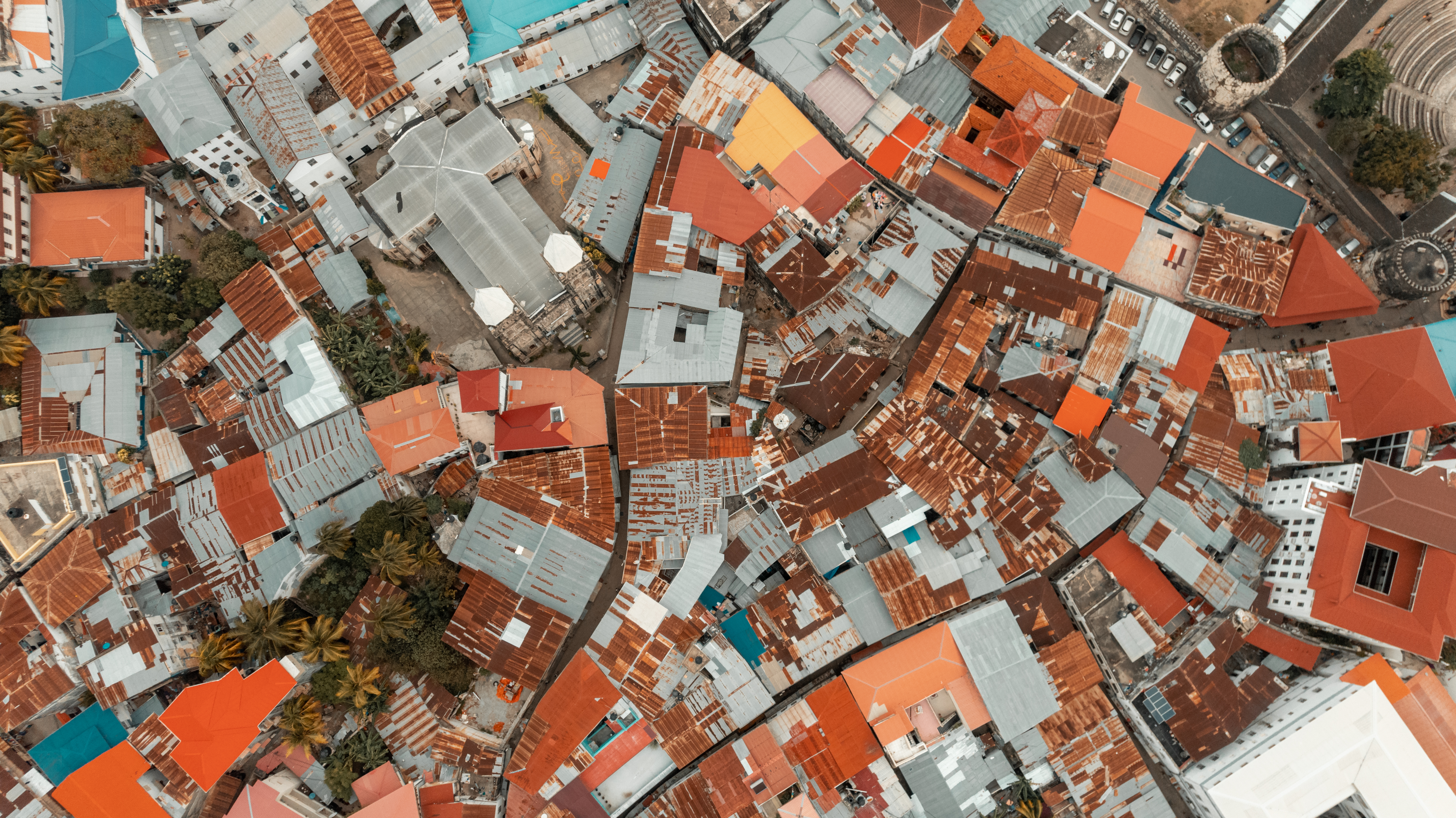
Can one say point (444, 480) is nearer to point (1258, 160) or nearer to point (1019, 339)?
point (1019, 339)

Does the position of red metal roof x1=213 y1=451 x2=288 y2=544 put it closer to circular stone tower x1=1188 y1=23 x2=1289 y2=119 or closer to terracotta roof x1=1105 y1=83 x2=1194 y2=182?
terracotta roof x1=1105 y1=83 x2=1194 y2=182

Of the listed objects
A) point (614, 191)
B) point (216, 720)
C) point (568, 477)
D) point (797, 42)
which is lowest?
point (568, 477)

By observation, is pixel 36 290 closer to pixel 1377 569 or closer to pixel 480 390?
pixel 480 390

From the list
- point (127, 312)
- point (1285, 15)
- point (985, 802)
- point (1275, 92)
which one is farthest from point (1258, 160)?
point (127, 312)

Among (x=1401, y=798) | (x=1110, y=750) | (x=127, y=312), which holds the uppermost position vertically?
(x=127, y=312)

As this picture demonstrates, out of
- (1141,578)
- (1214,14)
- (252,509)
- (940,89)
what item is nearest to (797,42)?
(940,89)

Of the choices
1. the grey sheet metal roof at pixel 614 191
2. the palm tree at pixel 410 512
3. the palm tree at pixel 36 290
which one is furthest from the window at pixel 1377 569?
the palm tree at pixel 36 290

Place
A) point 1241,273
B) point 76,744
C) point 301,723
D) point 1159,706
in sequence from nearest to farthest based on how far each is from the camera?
point 301,723, point 76,744, point 1159,706, point 1241,273
